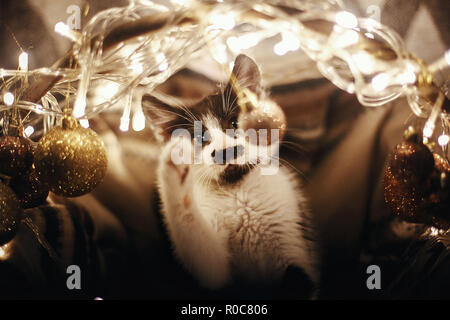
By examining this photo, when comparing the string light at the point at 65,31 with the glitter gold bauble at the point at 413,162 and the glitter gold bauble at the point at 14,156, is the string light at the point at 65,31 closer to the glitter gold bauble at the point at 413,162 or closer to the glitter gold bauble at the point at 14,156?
the glitter gold bauble at the point at 14,156

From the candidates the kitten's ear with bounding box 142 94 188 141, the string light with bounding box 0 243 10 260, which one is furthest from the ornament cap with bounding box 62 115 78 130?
the string light with bounding box 0 243 10 260

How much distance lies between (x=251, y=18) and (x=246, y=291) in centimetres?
124

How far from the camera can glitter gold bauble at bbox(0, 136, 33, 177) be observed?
119 centimetres

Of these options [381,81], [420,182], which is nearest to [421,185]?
[420,182]

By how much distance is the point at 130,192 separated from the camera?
1.75 meters

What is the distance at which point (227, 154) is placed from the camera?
1.68m

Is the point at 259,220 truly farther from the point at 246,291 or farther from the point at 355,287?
the point at 355,287

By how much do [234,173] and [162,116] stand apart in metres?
0.43

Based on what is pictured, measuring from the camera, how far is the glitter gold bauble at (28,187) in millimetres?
1221

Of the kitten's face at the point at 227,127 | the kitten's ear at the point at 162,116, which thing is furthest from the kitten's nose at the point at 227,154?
the kitten's ear at the point at 162,116

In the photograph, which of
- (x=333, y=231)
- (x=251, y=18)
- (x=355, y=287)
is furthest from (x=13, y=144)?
(x=355, y=287)

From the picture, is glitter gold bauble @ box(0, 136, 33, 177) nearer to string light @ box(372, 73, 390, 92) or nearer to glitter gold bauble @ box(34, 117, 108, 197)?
glitter gold bauble @ box(34, 117, 108, 197)

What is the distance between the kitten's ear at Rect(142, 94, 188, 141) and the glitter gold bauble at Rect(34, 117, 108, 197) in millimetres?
610

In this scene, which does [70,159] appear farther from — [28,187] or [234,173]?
[234,173]
